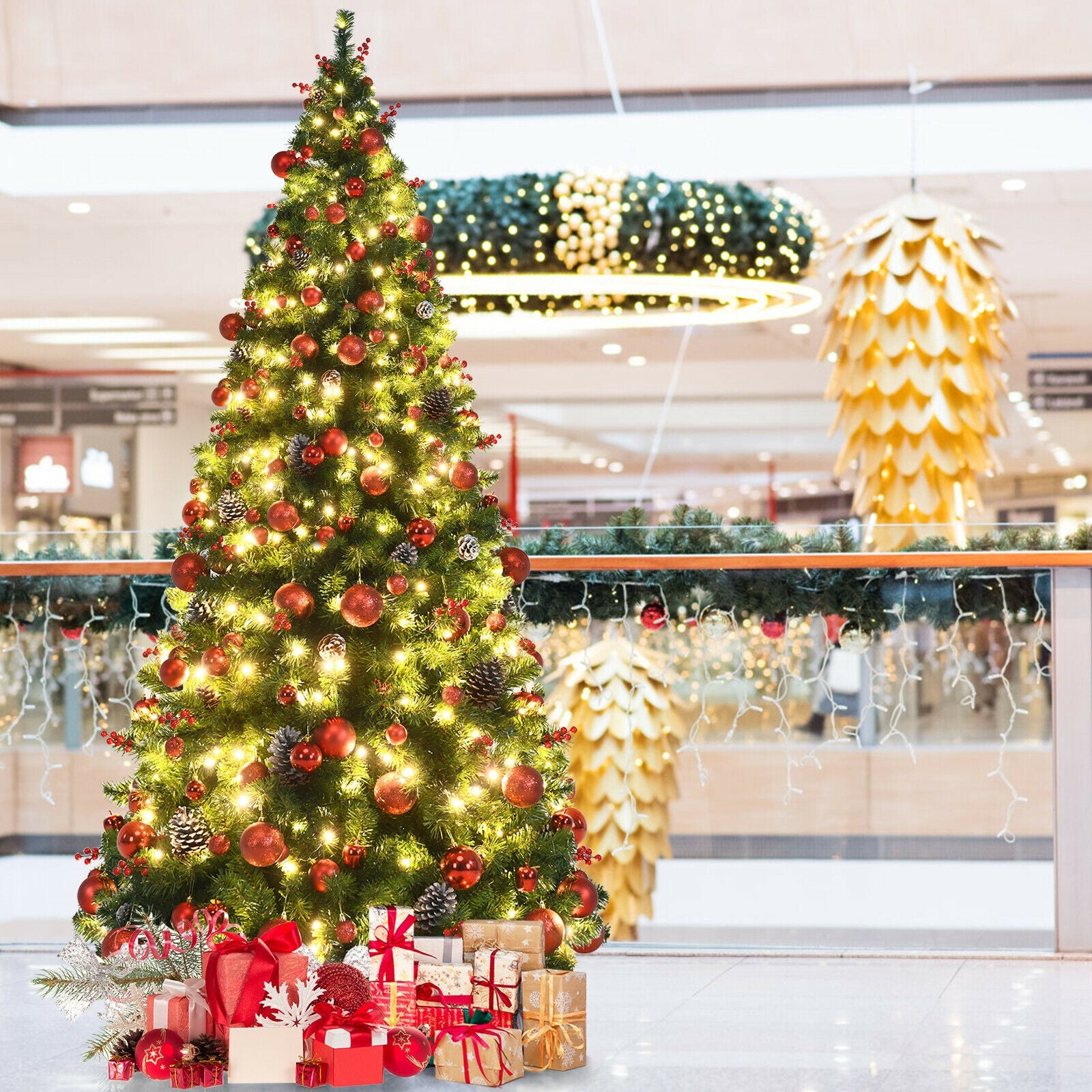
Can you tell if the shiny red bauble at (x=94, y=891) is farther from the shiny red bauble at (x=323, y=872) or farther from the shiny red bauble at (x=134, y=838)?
the shiny red bauble at (x=323, y=872)

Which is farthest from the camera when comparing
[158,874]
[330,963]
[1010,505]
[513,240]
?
[1010,505]

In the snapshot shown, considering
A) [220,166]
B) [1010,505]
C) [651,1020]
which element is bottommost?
[651,1020]

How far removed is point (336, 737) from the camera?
108 inches

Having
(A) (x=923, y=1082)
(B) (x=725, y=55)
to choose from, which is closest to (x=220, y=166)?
(B) (x=725, y=55)

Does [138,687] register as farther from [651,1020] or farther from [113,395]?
[113,395]

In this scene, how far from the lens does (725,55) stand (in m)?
7.61

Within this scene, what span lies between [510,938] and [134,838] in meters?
0.77

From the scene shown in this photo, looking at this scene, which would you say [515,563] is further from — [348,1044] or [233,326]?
[348,1044]

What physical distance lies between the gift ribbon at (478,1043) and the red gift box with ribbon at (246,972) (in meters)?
0.30

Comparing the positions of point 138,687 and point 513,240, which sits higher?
point 513,240

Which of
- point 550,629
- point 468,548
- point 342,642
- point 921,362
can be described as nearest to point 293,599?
point 342,642

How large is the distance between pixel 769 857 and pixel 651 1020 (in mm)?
1265

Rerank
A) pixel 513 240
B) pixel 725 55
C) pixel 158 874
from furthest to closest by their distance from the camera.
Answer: pixel 725 55 → pixel 513 240 → pixel 158 874

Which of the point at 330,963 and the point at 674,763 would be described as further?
the point at 674,763
